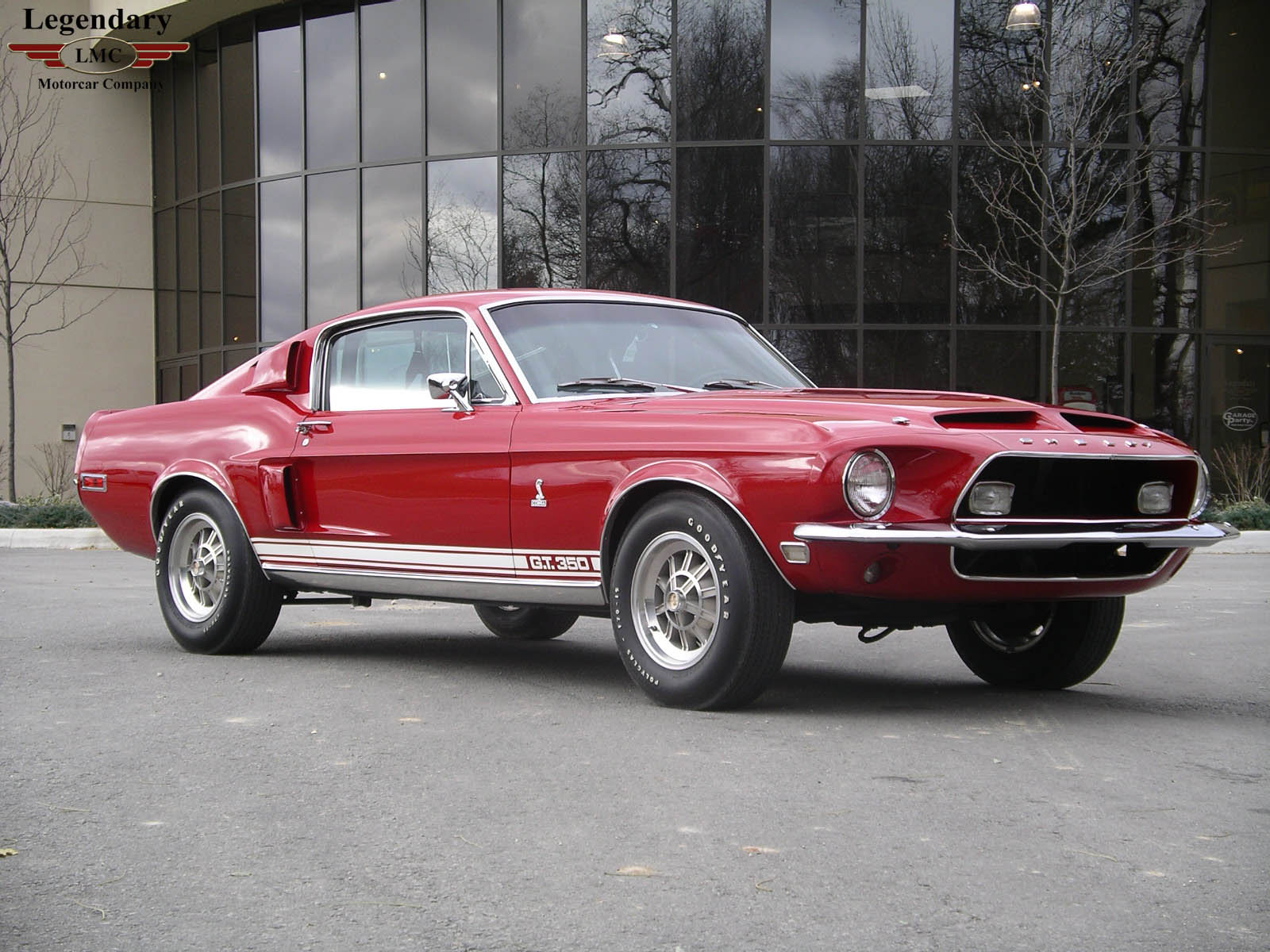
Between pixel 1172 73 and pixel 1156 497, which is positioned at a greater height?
pixel 1172 73

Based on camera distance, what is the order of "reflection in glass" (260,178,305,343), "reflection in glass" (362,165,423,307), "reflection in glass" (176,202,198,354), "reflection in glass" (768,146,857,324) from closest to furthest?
"reflection in glass" (768,146,857,324), "reflection in glass" (362,165,423,307), "reflection in glass" (260,178,305,343), "reflection in glass" (176,202,198,354)

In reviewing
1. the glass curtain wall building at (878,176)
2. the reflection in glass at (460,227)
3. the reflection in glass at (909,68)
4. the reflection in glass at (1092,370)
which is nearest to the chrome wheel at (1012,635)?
the glass curtain wall building at (878,176)

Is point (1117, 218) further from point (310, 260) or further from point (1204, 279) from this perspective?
point (310, 260)

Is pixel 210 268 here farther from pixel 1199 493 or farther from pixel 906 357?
pixel 1199 493

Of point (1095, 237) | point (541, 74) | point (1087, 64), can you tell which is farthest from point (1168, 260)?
point (541, 74)

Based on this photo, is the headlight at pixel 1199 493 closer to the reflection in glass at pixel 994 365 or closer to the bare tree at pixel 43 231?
the reflection in glass at pixel 994 365

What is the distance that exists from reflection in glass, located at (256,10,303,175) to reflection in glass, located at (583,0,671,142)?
5.56 m

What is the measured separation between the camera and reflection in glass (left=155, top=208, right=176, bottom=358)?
28.0m

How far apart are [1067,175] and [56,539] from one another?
13.1 metres

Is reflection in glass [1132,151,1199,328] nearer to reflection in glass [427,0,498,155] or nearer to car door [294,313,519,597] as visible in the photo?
reflection in glass [427,0,498,155]

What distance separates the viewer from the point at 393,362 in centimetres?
727

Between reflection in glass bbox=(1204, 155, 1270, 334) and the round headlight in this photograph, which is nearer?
the round headlight

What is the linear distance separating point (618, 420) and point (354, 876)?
2671 millimetres

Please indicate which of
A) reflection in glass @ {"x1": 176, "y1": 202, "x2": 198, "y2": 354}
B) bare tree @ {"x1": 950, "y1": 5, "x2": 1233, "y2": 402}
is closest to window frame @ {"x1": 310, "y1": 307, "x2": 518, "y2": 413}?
bare tree @ {"x1": 950, "y1": 5, "x2": 1233, "y2": 402}
